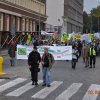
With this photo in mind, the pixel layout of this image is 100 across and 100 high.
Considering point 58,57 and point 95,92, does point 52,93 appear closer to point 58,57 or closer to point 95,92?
point 95,92

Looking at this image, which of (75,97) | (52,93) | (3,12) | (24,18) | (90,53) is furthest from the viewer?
(24,18)

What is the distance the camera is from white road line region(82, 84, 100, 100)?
50.7 ft

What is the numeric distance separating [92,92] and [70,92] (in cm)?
83

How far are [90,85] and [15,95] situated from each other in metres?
4.71

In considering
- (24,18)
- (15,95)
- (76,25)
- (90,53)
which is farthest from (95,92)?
(76,25)

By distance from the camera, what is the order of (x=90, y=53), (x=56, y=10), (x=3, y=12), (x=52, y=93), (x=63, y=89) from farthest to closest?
1. (x=56, y=10)
2. (x=3, y=12)
3. (x=90, y=53)
4. (x=63, y=89)
5. (x=52, y=93)

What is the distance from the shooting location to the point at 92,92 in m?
17.0

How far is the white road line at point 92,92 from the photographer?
609 inches

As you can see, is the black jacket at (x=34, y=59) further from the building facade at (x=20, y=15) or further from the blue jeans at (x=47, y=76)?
the building facade at (x=20, y=15)

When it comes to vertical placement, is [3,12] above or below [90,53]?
above

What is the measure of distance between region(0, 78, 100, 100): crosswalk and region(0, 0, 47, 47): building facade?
3010cm

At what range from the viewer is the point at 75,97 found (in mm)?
15484

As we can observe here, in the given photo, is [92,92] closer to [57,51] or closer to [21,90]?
[21,90]

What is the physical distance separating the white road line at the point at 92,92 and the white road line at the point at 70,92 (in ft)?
1.71
